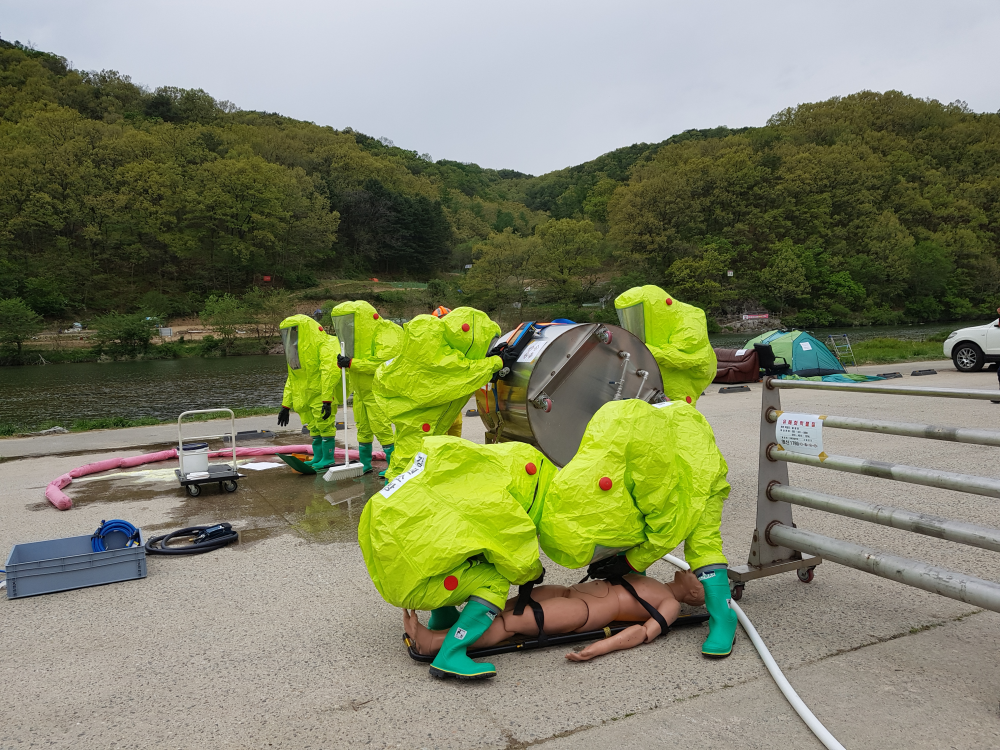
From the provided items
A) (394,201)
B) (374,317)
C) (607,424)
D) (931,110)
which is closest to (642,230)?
(394,201)

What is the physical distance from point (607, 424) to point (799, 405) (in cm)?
1146

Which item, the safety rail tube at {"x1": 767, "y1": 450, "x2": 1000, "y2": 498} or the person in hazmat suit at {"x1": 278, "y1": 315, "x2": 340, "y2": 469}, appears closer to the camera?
the safety rail tube at {"x1": 767, "y1": 450, "x2": 1000, "y2": 498}

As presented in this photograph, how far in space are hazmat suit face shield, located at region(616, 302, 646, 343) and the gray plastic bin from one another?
5.05m

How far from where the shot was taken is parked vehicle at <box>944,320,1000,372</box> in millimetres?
16938

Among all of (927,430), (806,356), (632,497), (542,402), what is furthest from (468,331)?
(806,356)

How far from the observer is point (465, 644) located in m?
3.37

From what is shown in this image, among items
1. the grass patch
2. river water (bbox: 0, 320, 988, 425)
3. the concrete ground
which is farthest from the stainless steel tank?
the grass patch

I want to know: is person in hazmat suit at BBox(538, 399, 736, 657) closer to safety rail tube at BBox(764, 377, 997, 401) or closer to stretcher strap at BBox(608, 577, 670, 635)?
stretcher strap at BBox(608, 577, 670, 635)

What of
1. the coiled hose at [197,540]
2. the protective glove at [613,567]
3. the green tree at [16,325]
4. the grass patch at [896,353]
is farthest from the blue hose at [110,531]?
the green tree at [16,325]

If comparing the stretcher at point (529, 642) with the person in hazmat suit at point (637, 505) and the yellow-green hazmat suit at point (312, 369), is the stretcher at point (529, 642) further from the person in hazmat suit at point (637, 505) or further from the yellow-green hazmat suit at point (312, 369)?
the yellow-green hazmat suit at point (312, 369)

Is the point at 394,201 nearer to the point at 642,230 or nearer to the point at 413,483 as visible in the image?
the point at 642,230

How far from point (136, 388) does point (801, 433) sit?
37.3m

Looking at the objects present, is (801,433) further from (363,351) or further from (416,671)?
(363,351)

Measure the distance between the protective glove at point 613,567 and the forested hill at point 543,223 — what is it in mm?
61490
